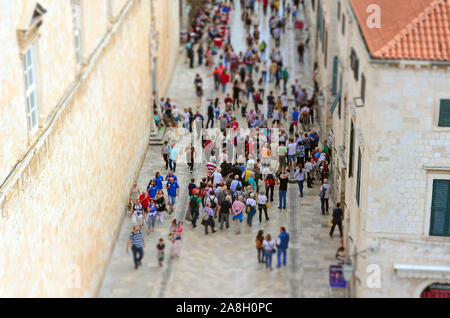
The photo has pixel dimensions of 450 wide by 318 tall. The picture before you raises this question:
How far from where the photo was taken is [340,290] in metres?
29.0

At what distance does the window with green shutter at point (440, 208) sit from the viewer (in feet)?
85.5

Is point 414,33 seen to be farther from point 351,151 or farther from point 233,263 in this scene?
point 233,263

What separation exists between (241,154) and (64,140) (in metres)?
15.2

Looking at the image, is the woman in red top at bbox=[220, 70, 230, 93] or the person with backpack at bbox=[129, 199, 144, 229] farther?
the woman in red top at bbox=[220, 70, 230, 93]

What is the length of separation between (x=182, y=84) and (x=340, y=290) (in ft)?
93.3

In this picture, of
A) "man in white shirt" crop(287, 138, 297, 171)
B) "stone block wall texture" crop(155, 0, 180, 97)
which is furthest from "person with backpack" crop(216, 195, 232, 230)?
"stone block wall texture" crop(155, 0, 180, 97)

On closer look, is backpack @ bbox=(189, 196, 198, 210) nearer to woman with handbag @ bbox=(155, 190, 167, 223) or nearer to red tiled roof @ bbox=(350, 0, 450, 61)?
woman with handbag @ bbox=(155, 190, 167, 223)

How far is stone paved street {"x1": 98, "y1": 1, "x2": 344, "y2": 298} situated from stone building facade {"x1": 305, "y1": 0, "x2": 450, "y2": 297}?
2397 mm

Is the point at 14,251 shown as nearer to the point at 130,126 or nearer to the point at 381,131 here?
the point at 381,131

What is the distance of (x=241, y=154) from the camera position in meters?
39.6

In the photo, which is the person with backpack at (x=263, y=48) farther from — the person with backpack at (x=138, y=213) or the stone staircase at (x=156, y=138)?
the person with backpack at (x=138, y=213)

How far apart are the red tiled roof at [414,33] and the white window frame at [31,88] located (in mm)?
9776

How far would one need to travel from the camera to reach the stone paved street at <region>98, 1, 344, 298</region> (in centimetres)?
2908

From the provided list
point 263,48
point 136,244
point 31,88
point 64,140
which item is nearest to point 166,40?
point 263,48
